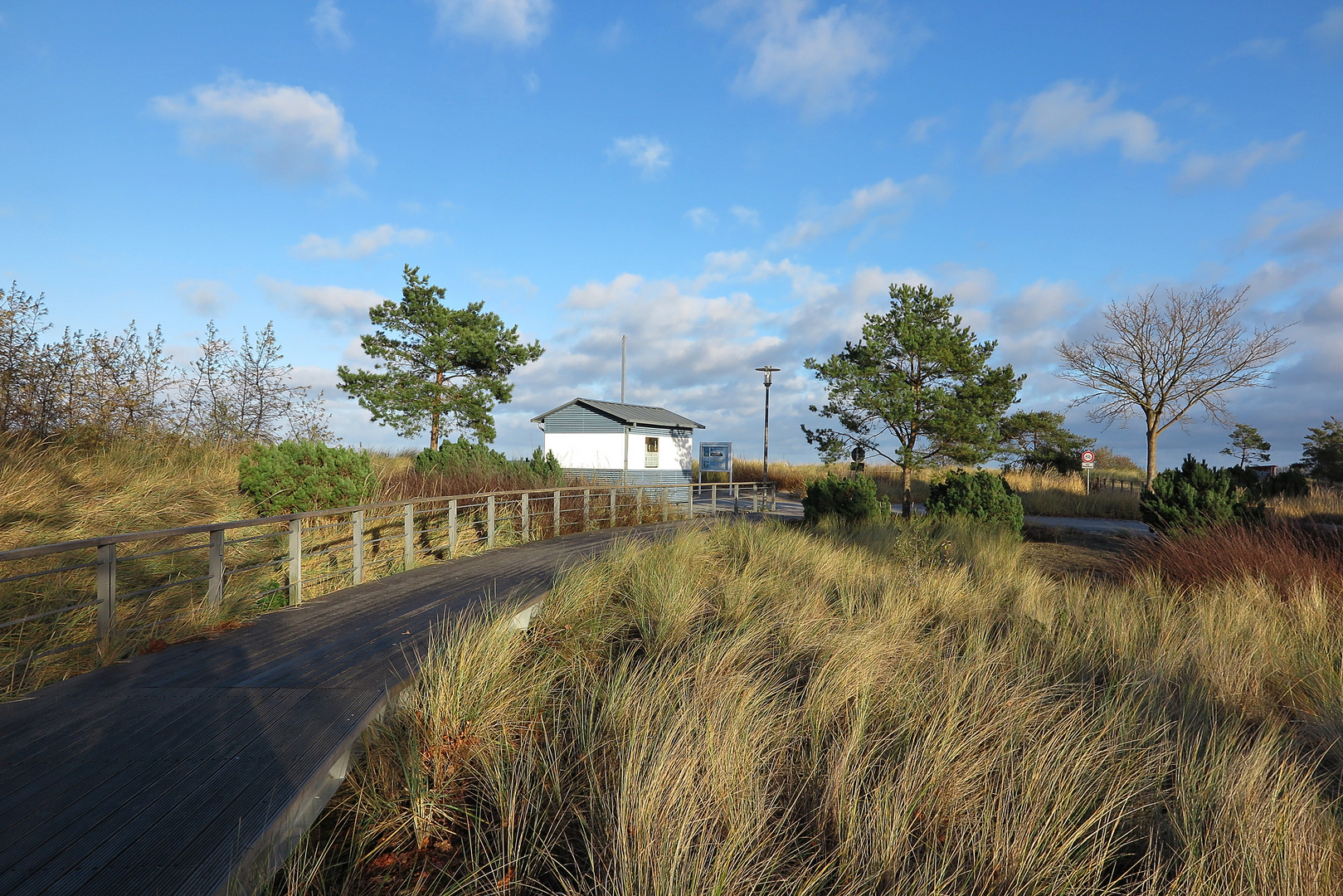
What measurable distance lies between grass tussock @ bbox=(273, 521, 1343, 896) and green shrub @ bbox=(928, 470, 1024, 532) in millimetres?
7016

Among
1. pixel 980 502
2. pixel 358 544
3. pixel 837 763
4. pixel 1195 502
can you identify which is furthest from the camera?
pixel 980 502

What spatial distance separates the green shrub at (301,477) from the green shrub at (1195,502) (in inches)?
488

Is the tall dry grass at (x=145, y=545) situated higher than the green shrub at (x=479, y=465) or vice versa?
the green shrub at (x=479, y=465)

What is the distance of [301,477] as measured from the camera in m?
9.62

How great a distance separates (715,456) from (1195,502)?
24.9 m

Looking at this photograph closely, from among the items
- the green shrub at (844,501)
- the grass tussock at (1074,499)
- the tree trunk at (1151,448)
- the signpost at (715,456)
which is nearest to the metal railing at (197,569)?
the green shrub at (844,501)

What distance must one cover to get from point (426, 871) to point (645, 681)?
176 centimetres

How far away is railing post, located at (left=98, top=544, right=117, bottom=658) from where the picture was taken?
454 cm

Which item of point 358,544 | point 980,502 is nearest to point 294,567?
point 358,544

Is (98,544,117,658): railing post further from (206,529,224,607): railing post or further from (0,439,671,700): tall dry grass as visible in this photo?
(206,529,224,607): railing post

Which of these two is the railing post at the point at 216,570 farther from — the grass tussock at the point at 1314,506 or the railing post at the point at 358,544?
the grass tussock at the point at 1314,506

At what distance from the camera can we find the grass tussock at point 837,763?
2.66m

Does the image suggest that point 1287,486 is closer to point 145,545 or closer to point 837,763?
point 837,763

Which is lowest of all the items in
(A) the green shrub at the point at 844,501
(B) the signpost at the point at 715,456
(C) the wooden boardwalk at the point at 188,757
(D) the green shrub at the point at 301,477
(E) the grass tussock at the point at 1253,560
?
(C) the wooden boardwalk at the point at 188,757
